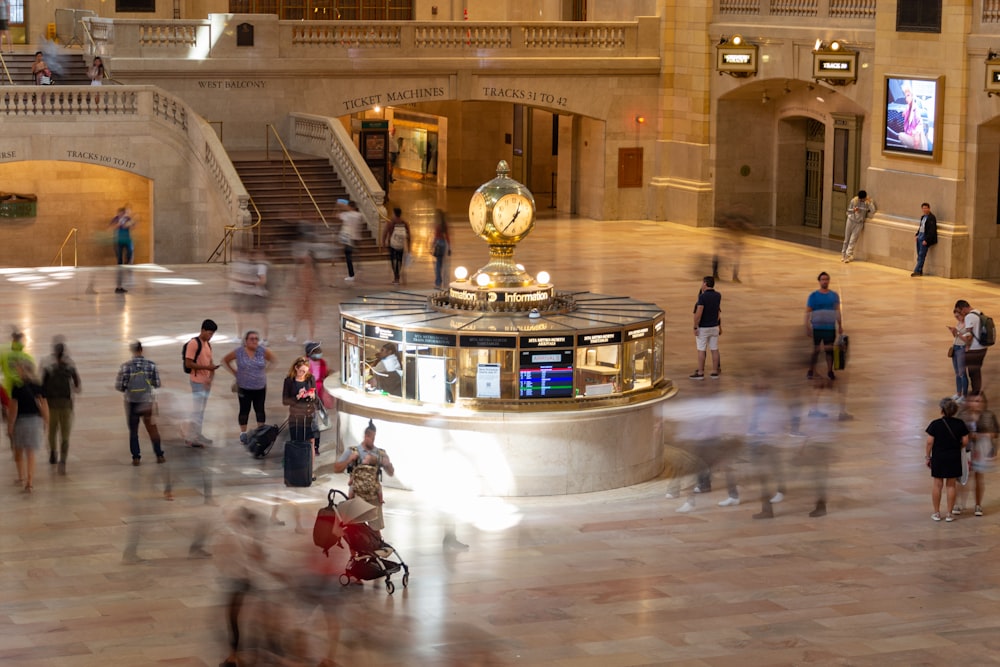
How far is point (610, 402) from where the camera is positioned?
16406 mm

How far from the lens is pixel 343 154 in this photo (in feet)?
113

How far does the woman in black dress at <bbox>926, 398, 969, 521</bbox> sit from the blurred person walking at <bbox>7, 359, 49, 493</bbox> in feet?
27.2

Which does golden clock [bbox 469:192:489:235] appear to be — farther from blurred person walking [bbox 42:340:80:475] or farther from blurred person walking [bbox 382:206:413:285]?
blurred person walking [bbox 382:206:413:285]

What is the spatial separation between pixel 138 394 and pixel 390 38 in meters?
22.2

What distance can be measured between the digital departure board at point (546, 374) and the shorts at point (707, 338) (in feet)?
18.8

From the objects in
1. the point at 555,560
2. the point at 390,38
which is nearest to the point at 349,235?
the point at 390,38

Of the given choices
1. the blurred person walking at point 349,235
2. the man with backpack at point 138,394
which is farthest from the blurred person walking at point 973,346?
the blurred person walking at point 349,235

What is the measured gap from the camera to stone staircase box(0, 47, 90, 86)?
36.8m

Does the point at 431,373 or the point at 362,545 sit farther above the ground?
the point at 431,373

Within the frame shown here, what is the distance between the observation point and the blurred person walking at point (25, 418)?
1584cm

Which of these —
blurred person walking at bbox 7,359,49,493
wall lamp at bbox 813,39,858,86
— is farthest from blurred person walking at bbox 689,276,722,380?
wall lamp at bbox 813,39,858,86

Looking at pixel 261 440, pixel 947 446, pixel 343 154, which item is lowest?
pixel 261 440

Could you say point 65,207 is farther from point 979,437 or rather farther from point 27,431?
point 979,437

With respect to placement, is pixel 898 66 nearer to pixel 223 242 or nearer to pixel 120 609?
pixel 223 242
